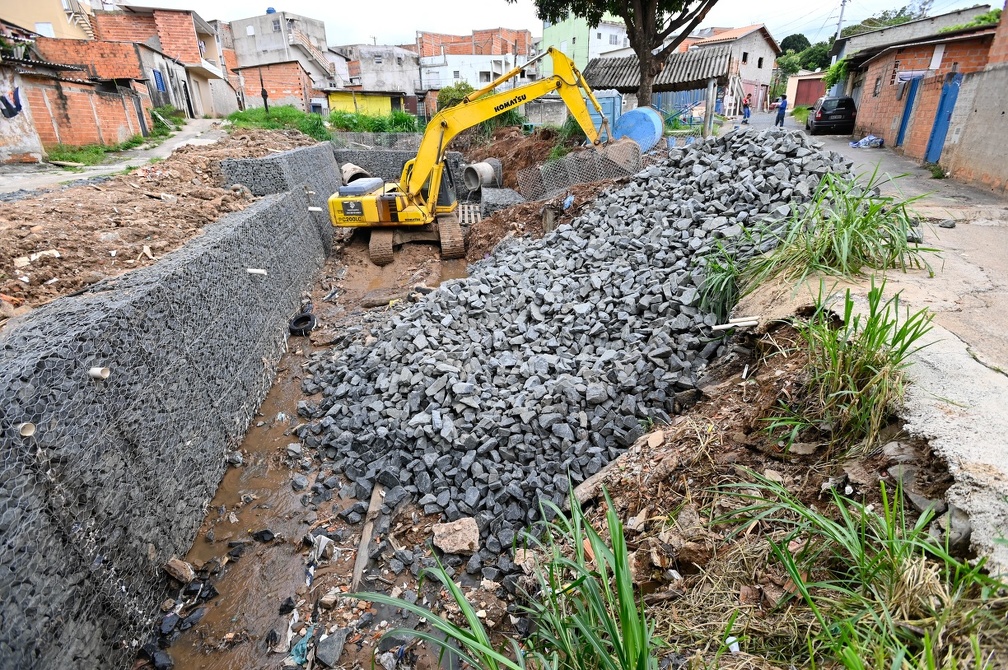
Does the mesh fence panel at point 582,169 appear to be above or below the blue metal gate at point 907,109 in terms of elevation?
below

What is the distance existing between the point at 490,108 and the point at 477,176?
13.4 ft

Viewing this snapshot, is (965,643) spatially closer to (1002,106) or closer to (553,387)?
(553,387)

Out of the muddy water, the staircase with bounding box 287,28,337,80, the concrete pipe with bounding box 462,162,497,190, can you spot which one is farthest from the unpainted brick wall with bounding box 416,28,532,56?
the muddy water

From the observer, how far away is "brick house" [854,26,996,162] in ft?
35.2

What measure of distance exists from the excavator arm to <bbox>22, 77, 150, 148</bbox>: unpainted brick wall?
9.76 m

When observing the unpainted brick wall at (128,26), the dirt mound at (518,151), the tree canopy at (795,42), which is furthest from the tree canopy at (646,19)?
the tree canopy at (795,42)

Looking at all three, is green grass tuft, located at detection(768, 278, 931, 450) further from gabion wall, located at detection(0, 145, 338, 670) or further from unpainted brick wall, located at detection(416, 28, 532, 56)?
unpainted brick wall, located at detection(416, 28, 532, 56)

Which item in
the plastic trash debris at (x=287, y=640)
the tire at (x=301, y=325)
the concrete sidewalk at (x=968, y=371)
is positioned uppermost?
the concrete sidewalk at (x=968, y=371)

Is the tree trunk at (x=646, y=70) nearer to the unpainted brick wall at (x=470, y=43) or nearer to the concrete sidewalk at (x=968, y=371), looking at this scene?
the concrete sidewalk at (x=968, y=371)

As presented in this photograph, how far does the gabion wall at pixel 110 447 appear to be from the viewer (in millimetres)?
2268

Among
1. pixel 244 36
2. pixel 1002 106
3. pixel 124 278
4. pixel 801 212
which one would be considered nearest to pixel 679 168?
pixel 801 212

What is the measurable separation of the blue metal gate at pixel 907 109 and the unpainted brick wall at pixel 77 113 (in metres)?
21.0

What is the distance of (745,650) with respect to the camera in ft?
6.09

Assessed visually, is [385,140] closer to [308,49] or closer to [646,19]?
[646,19]
